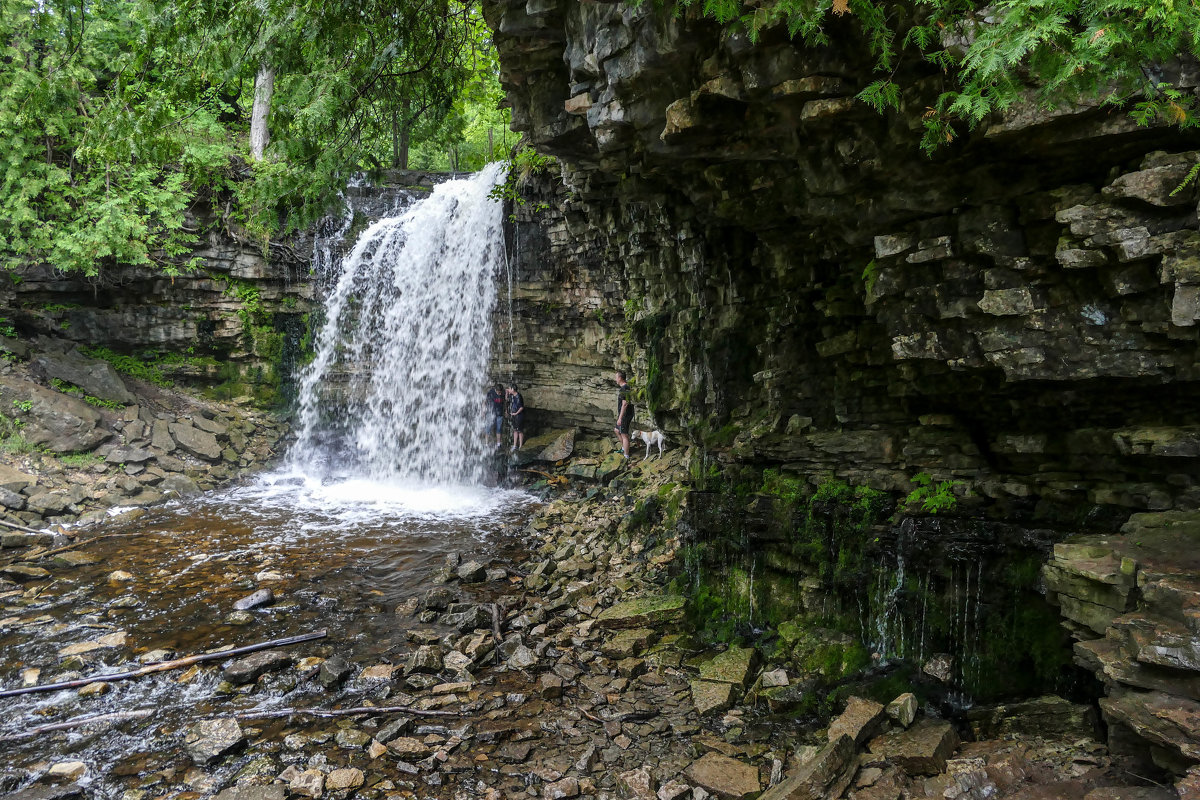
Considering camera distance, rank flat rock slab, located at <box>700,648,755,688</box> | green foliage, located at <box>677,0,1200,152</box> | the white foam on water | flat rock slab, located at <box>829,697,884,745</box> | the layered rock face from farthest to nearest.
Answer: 1. the white foam on water
2. flat rock slab, located at <box>700,648,755,688</box>
3. flat rock slab, located at <box>829,697,884,745</box>
4. the layered rock face
5. green foliage, located at <box>677,0,1200,152</box>

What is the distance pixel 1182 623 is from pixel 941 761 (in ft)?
6.14

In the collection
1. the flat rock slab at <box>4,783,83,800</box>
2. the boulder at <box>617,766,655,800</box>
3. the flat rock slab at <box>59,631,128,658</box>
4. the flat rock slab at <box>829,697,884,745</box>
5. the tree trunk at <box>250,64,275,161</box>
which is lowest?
the flat rock slab at <box>4,783,83,800</box>

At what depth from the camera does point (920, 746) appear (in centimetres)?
496

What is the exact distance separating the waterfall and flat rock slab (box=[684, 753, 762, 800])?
11.9 metres

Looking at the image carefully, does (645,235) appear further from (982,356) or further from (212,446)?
(212,446)

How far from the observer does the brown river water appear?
20.2ft

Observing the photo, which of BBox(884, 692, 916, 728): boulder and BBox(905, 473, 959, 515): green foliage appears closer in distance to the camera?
BBox(884, 692, 916, 728): boulder

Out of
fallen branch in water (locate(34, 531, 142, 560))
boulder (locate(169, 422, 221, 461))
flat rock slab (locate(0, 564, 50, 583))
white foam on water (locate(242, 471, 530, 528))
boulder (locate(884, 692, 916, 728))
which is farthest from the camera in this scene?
boulder (locate(169, 422, 221, 461))

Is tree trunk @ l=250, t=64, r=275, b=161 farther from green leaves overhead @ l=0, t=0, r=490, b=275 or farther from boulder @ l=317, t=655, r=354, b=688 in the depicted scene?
boulder @ l=317, t=655, r=354, b=688

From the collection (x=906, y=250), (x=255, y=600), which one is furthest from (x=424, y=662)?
(x=906, y=250)

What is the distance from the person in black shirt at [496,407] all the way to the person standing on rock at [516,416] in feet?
0.89

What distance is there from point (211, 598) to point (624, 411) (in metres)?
8.45

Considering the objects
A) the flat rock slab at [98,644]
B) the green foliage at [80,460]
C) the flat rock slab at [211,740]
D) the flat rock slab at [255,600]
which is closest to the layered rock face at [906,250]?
the flat rock slab at [211,740]

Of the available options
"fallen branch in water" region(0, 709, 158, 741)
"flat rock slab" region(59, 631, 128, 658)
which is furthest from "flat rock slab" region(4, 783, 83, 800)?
"flat rock slab" region(59, 631, 128, 658)
